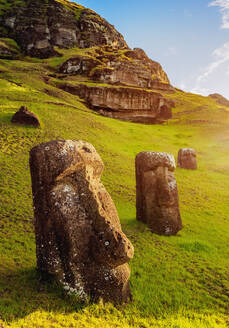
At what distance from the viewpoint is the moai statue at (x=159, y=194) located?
959 centimetres

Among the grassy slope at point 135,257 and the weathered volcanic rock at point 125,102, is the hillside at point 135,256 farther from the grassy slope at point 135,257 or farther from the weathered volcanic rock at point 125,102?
the weathered volcanic rock at point 125,102

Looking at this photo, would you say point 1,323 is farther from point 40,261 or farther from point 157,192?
point 157,192

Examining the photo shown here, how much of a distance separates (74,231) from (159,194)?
230 inches

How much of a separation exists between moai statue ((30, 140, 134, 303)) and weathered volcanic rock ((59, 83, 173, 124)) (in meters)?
49.3

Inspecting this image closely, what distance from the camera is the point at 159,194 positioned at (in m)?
9.67

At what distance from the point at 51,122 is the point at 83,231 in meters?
21.4

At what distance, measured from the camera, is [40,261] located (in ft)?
15.4

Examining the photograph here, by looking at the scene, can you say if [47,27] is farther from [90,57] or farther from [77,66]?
[77,66]

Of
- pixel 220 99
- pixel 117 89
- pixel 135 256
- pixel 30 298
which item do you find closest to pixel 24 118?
pixel 135 256

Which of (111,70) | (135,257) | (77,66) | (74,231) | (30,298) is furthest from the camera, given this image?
(77,66)

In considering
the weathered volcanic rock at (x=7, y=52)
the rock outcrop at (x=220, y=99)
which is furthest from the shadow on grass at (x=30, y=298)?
the rock outcrop at (x=220, y=99)

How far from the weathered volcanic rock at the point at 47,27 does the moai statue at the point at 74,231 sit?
272ft

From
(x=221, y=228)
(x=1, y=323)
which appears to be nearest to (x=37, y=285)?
(x=1, y=323)

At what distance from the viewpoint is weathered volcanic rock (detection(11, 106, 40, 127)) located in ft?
68.8
